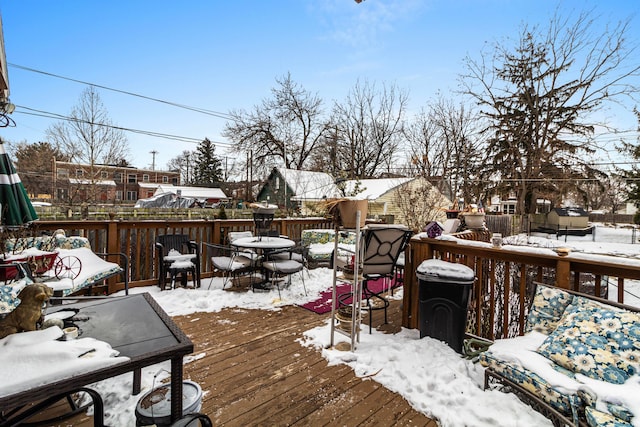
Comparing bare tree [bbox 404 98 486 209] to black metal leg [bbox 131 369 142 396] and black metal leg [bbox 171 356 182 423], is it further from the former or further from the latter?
black metal leg [bbox 171 356 182 423]

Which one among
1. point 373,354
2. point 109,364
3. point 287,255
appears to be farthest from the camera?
point 287,255

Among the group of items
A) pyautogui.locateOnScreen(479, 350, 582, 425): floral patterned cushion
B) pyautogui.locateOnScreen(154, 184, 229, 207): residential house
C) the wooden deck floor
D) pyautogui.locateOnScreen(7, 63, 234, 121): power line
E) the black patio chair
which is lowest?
the wooden deck floor

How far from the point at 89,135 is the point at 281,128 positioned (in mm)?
10287

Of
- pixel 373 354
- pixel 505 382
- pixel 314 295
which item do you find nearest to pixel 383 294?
pixel 314 295

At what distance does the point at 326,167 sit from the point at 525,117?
1144cm

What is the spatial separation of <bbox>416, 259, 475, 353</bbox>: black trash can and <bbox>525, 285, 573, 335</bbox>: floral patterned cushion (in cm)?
47

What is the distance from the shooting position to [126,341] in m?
1.40

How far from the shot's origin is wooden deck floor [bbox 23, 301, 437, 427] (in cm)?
186

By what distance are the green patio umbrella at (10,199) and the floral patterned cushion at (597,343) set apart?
3.35 m

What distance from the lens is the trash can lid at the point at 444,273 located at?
2.54m

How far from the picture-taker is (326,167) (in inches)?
725

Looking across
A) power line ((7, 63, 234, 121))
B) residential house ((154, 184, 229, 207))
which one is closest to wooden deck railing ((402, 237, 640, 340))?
power line ((7, 63, 234, 121))

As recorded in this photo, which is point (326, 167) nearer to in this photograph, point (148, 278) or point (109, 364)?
point (148, 278)

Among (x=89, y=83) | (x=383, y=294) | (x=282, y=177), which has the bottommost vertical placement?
(x=383, y=294)
